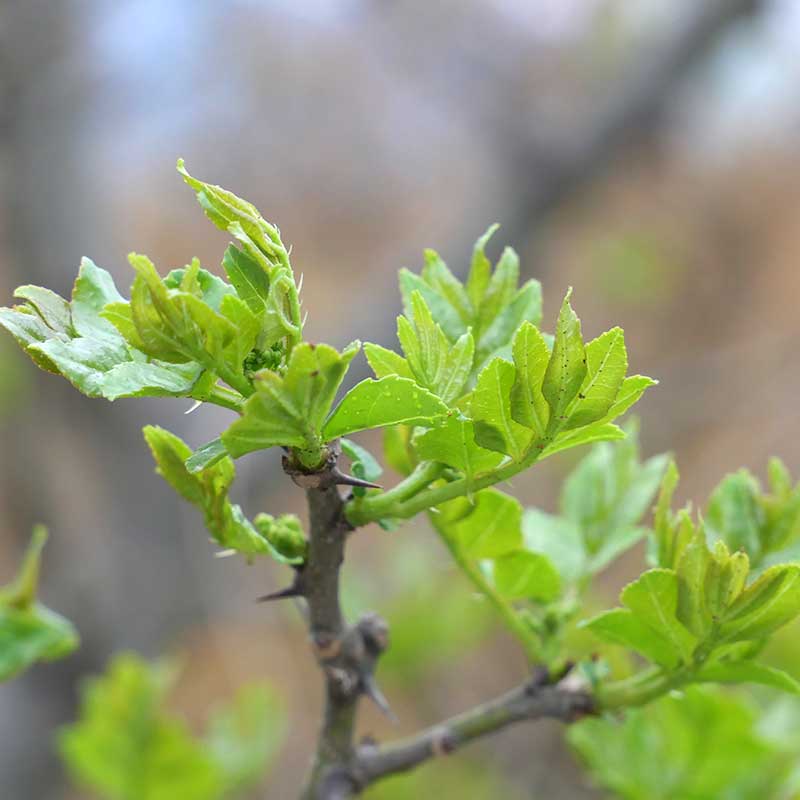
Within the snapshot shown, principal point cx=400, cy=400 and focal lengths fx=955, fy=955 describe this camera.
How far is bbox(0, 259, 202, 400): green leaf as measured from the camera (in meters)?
0.41

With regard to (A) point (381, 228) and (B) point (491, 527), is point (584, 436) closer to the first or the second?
(B) point (491, 527)

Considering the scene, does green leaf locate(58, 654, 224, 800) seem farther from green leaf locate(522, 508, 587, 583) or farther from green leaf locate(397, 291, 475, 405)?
green leaf locate(397, 291, 475, 405)

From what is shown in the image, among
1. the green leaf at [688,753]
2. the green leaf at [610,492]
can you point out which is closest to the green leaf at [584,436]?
the green leaf at [610,492]

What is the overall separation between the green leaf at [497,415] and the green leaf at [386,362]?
4 cm

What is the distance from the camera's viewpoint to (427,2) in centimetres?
492

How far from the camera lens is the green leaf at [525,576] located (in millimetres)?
604

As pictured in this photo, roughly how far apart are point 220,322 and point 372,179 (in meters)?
6.40

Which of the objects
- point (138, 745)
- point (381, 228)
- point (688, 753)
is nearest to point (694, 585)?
point (688, 753)

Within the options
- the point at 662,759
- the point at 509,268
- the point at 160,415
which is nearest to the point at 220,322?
the point at 509,268

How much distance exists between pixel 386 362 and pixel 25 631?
0.39 m

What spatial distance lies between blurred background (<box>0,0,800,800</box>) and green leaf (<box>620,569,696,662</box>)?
9.2 inches

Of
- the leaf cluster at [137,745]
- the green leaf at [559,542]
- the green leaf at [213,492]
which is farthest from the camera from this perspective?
the leaf cluster at [137,745]

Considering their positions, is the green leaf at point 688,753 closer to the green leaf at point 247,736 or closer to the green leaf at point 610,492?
the green leaf at point 610,492

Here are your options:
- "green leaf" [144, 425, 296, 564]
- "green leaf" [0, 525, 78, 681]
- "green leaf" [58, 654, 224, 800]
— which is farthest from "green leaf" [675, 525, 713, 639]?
"green leaf" [58, 654, 224, 800]
